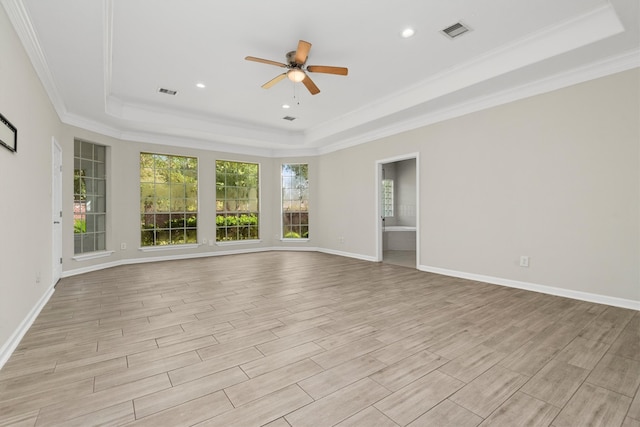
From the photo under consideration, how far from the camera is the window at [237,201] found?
7297 mm

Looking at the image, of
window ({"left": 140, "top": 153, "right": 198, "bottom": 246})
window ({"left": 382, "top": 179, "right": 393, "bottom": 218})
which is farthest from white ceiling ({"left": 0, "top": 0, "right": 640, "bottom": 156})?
window ({"left": 382, "top": 179, "right": 393, "bottom": 218})

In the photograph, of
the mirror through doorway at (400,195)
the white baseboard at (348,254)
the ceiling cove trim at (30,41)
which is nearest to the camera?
the ceiling cove trim at (30,41)

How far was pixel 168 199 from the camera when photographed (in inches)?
259

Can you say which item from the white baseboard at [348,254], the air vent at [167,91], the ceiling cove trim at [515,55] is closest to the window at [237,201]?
the white baseboard at [348,254]

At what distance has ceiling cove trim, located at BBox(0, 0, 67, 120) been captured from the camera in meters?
2.32

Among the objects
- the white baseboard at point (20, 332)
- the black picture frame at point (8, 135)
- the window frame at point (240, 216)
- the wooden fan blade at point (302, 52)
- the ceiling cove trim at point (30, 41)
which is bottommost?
the white baseboard at point (20, 332)

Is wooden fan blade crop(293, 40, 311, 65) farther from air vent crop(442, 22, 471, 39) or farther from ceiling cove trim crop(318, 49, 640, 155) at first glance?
ceiling cove trim crop(318, 49, 640, 155)

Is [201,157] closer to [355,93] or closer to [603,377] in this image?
[355,93]

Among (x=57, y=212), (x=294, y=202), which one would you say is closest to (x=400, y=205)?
(x=294, y=202)

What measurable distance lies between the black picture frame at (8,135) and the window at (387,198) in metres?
8.26

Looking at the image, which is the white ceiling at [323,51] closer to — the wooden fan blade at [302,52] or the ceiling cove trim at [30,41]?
the ceiling cove trim at [30,41]

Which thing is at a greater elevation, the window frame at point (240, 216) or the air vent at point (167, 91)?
the air vent at point (167, 91)

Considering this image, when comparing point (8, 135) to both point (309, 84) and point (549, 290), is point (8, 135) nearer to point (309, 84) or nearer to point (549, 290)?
point (309, 84)

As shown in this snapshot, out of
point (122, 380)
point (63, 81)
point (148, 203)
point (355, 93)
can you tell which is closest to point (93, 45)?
point (63, 81)
